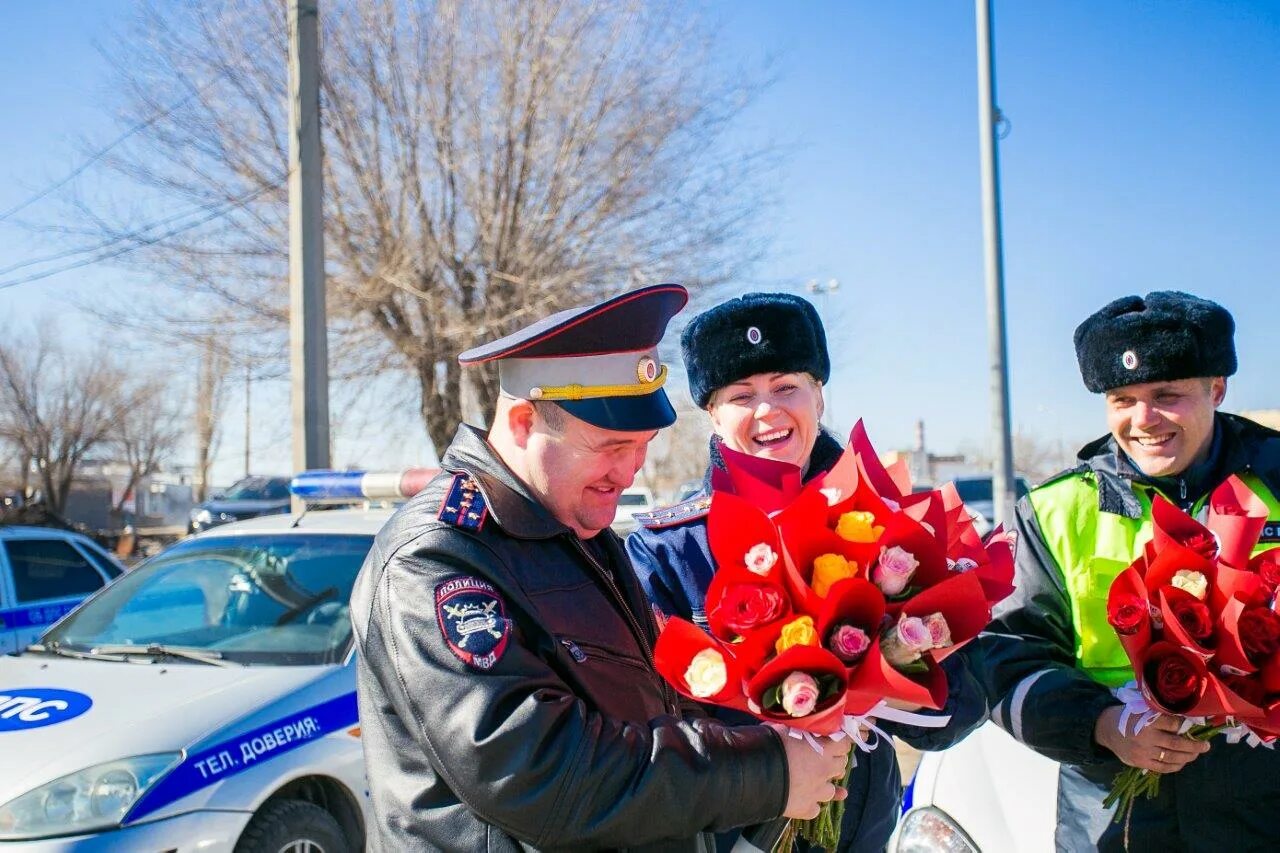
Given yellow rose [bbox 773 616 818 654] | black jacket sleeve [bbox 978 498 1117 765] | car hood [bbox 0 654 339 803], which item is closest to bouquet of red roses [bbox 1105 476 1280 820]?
black jacket sleeve [bbox 978 498 1117 765]

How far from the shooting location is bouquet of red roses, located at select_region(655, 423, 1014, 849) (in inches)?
67.1

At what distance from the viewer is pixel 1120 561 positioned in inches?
98.6

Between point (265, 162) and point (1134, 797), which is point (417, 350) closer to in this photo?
point (265, 162)

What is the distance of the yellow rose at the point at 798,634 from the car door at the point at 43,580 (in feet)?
23.4

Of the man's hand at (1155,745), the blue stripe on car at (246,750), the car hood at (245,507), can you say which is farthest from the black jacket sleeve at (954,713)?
the car hood at (245,507)

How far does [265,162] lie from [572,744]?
37.7 ft

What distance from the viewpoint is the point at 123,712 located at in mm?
3693

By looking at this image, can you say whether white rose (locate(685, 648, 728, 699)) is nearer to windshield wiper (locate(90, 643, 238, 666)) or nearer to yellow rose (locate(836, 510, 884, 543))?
yellow rose (locate(836, 510, 884, 543))

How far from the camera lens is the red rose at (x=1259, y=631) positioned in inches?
83.0

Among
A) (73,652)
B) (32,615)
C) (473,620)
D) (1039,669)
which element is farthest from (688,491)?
(473,620)

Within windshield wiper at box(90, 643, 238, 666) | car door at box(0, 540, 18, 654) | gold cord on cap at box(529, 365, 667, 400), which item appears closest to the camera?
gold cord on cap at box(529, 365, 667, 400)

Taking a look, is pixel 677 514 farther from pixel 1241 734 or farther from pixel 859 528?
pixel 1241 734

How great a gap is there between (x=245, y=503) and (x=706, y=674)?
23850 millimetres

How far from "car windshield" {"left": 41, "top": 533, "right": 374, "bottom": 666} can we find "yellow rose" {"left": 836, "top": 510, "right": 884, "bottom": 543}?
2913 mm
